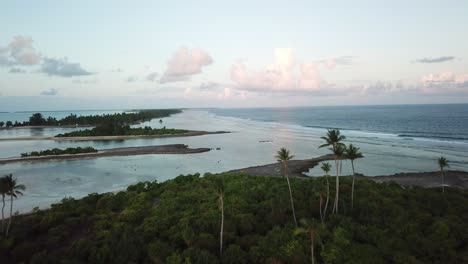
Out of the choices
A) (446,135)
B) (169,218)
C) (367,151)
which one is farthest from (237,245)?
(446,135)

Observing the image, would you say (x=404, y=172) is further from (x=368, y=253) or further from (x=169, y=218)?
(x=169, y=218)

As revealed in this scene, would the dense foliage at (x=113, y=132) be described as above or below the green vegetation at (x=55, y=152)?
above

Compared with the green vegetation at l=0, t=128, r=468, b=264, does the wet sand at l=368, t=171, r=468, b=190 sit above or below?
below

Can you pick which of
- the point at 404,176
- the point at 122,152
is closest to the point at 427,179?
Result: the point at 404,176

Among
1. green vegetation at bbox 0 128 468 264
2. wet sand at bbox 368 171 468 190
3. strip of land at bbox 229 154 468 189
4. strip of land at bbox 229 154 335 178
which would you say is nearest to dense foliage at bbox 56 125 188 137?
strip of land at bbox 229 154 335 178

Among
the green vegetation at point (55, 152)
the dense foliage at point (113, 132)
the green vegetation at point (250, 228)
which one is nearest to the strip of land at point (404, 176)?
the green vegetation at point (250, 228)

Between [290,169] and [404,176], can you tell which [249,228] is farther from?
[404,176]

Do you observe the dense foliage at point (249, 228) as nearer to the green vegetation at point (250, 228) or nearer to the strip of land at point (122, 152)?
the green vegetation at point (250, 228)

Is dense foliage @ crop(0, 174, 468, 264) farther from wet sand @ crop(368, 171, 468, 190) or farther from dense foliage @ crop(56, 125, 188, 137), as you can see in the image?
dense foliage @ crop(56, 125, 188, 137)
